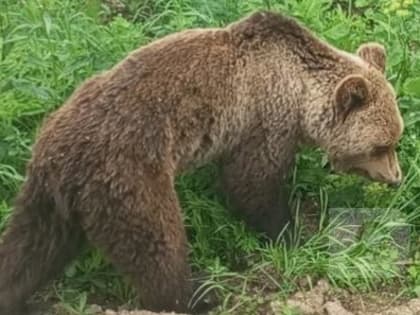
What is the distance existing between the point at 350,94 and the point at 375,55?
0.47 metres

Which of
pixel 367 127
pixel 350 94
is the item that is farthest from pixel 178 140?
pixel 367 127

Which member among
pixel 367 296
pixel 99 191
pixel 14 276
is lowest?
pixel 367 296

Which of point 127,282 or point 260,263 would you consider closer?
point 127,282

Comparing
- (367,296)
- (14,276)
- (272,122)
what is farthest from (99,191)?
(367,296)

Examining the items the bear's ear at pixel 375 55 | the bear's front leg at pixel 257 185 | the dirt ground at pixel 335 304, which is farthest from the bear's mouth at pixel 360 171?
the dirt ground at pixel 335 304

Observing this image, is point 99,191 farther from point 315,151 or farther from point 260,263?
point 315,151

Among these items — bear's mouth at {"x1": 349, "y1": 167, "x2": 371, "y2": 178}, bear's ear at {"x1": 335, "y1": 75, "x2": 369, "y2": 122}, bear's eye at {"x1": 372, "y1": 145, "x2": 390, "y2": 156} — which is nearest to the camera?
bear's ear at {"x1": 335, "y1": 75, "x2": 369, "y2": 122}

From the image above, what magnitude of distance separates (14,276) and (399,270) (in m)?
2.06

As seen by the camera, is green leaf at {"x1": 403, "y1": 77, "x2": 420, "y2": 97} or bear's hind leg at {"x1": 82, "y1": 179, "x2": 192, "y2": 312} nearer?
bear's hind leg at {"x1": 82, "y1": 179, "x2": 192, "y2": 312}

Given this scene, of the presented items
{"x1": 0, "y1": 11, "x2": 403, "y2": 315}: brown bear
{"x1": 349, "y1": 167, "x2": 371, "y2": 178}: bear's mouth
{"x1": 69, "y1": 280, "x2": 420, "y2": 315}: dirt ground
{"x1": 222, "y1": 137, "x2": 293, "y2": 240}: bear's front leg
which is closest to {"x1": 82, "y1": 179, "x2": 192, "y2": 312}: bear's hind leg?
{"x1": 0, "y1": 11, "x2": 403, "y2": 315}: brown bear

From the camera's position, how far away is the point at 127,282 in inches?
246

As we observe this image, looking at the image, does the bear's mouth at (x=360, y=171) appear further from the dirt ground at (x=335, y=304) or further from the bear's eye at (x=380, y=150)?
the dirt ground at (x=335, y=304)

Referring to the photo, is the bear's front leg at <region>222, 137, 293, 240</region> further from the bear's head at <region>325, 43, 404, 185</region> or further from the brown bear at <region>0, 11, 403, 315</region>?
the bear's head at <region>325, 43, 404, 185</region>

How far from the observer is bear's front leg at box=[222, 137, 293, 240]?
6.62 meters
